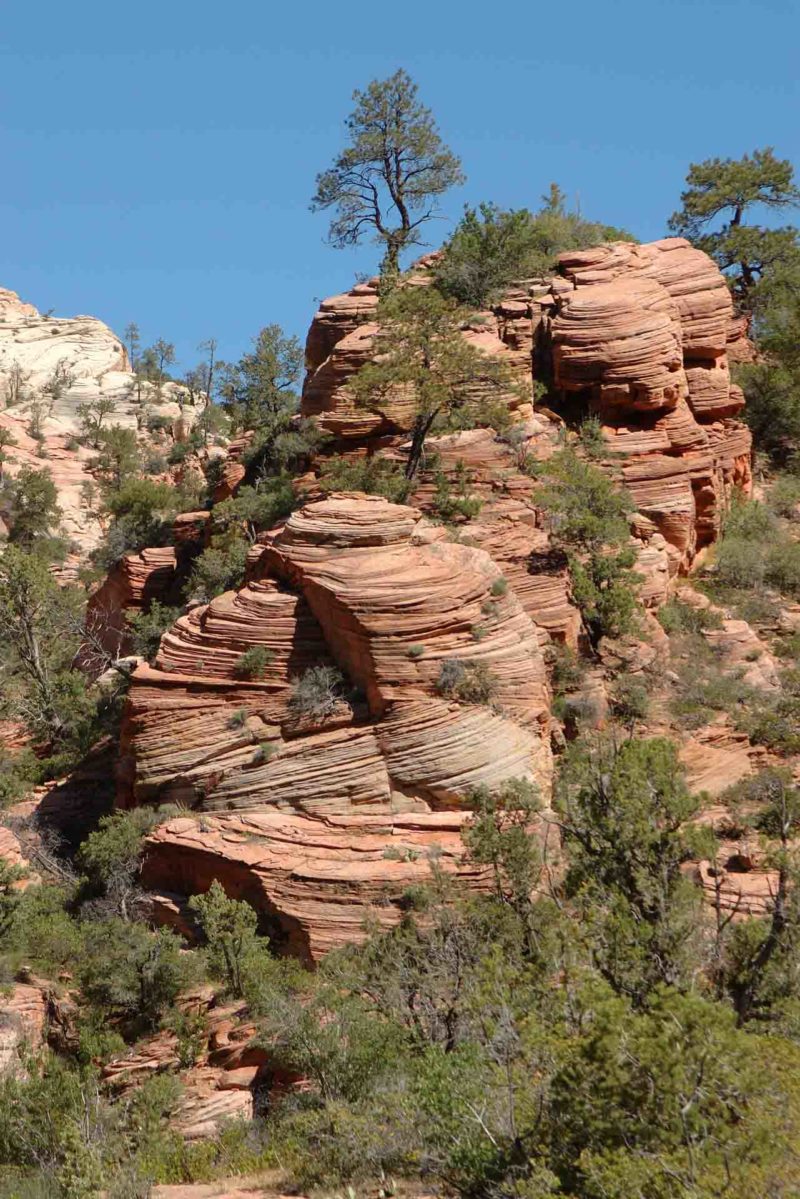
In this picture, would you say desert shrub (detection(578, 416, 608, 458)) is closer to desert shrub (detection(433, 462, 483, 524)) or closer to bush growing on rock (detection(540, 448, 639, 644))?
bush growing on rock (detection(540, 448, 639, 644))

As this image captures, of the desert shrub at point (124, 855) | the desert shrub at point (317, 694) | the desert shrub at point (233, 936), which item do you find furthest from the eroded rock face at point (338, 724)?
the desert shrub at point (233, 936)

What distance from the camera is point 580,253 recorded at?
1308 inches

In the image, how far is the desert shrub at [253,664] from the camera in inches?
891

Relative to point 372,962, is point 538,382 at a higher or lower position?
higher

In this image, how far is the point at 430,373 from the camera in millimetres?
27766

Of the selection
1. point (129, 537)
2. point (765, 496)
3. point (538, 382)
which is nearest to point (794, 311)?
point (765, 496)

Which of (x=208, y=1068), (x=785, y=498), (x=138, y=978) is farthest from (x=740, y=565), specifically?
(x=208, y=1068)

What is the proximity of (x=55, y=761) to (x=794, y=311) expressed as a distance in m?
25.2

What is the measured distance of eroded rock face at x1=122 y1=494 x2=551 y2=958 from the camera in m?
20.3

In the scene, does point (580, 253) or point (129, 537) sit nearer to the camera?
point (580, 253)

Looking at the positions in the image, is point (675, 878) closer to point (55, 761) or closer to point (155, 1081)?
point (155, 1081)

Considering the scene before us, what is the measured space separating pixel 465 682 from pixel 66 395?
48.7m

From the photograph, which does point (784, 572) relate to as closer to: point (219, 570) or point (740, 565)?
point (740, 565)

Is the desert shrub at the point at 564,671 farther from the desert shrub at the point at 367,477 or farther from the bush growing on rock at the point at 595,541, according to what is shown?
the desert shrub at the point at 367,477
